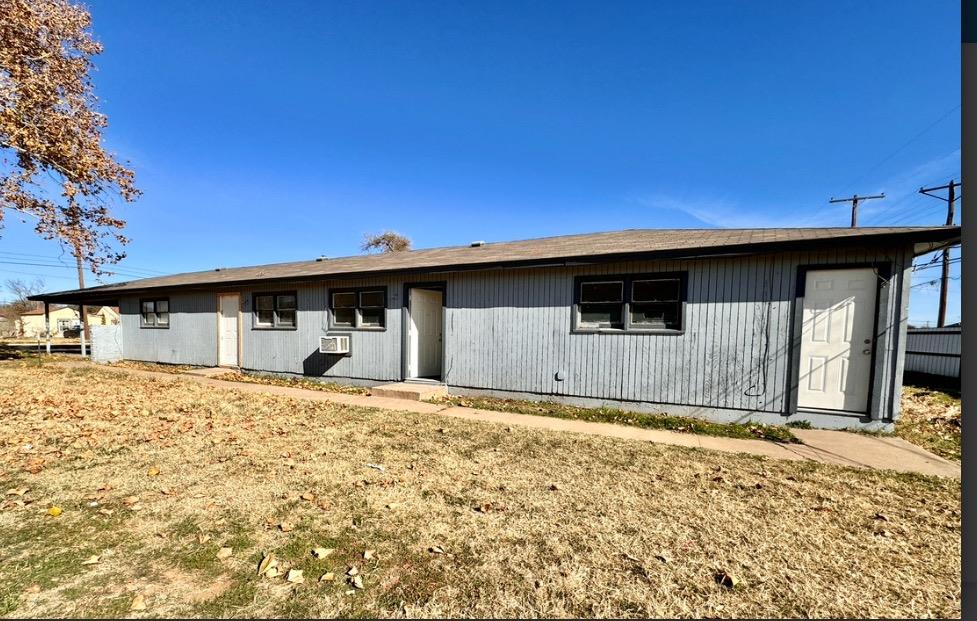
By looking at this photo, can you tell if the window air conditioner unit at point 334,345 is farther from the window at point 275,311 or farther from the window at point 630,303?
the window at point 630,303

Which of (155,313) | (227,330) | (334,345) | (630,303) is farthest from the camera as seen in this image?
(155,313)

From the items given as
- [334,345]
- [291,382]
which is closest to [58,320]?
[291,382]

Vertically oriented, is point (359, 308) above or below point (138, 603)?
above

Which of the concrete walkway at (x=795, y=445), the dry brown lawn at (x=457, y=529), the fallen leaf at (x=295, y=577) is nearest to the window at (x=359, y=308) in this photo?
the concrete walkway at (x=795, y=445)

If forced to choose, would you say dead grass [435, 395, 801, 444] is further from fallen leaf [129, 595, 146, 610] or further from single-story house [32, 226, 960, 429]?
fallen leaf [129, 595, 146, 610]

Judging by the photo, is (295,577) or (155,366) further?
(155,366)

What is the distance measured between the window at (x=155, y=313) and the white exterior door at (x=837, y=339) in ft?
57.6

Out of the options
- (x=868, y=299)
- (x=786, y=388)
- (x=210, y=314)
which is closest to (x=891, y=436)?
(x=786, y=388)

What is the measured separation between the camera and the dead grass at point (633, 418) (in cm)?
566

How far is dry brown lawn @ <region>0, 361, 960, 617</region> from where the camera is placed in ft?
7.15

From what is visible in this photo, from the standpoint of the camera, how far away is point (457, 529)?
291 cm

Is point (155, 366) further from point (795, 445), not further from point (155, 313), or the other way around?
point (795, 445)

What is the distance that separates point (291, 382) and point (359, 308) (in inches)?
102

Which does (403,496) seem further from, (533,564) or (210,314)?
(210,314)
